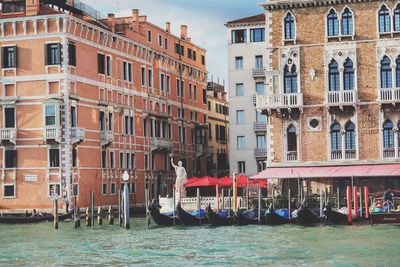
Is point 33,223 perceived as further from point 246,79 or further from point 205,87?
point 205,87

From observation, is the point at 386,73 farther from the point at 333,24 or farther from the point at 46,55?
the point at 46,55

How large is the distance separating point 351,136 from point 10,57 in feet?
43.4

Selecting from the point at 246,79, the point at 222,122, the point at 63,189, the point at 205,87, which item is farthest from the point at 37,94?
the point at 222,122

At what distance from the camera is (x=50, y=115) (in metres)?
36.0

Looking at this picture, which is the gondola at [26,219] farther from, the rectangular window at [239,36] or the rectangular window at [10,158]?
the rectangular window at [239,36]

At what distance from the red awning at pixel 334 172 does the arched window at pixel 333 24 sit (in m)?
4.36

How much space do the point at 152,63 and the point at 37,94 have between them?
868 centimetres

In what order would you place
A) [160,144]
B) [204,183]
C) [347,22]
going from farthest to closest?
[160,144] → [204,183] → [347,22]

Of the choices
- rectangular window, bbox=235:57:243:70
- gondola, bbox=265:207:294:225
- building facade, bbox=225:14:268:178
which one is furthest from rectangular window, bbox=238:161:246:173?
gondola, bbox=265:207:294:225

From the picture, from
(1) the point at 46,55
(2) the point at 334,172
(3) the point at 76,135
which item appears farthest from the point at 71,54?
(2) the point at 334,172

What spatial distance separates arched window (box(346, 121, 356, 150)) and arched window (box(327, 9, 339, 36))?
2.97 meters

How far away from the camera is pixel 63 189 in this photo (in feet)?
118

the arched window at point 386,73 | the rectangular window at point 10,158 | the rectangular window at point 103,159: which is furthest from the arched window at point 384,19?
the rectangular window at point 10,158

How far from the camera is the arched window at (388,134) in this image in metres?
31.4
